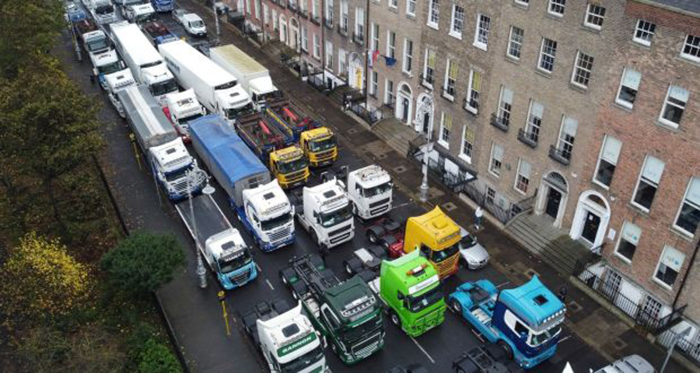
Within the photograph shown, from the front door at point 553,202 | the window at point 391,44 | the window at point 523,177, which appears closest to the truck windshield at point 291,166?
the window at point 391,44

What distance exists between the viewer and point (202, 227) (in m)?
37.0

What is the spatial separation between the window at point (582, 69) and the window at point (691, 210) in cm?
802

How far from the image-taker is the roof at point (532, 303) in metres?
27.5

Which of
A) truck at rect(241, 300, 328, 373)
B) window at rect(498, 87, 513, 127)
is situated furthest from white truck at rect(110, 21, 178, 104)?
truck at rect(241, 300, 328, 373)

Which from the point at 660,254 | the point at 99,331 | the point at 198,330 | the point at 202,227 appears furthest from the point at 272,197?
the point at 660,254

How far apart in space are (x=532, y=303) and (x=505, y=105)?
15.4 m

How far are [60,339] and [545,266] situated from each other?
92.3 ft

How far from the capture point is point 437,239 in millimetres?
32625

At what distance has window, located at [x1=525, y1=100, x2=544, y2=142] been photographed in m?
35.9

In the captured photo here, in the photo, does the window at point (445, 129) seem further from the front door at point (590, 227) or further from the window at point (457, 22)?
the front door at point (590, 227)

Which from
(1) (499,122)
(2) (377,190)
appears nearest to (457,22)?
(1) (499,122)

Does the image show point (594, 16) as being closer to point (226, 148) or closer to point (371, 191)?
point (371, 191)

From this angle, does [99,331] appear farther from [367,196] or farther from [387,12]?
[387,12]

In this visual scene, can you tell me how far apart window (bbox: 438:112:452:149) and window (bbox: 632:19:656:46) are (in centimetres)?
1625
